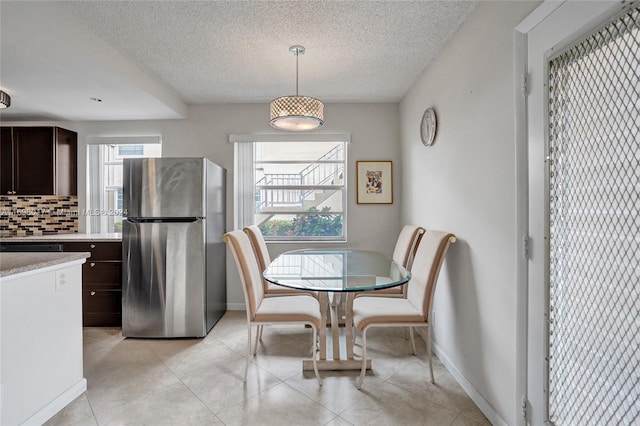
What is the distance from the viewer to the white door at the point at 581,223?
1.03 meters

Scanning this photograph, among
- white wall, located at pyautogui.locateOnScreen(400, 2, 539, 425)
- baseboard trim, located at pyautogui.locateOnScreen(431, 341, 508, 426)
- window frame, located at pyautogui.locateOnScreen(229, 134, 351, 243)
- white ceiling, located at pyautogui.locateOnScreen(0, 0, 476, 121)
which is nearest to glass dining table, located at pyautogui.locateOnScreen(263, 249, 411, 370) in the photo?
white wall, located at pyautogui.locateOnScreen(400, 2, 539, 425)

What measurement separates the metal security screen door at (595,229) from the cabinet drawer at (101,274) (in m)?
3.52

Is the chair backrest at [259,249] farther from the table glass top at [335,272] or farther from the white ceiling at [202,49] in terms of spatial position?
the white ceiling at [202,49]

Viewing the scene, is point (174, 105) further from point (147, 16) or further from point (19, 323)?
point (19, 323)

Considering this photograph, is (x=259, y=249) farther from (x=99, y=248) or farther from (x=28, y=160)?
(x=28, y=160)

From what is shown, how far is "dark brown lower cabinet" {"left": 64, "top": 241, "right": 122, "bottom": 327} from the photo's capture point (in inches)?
123

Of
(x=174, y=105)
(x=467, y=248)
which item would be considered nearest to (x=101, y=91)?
(x=174, y=105)

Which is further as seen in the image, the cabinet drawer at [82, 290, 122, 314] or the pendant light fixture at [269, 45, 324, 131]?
the cabinet drawer at [82, 290, 122, 314]

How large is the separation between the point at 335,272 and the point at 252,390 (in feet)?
3.08

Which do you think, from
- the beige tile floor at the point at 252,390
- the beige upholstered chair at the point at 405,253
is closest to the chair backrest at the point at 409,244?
the beige upholstered chair at the point at 405,253

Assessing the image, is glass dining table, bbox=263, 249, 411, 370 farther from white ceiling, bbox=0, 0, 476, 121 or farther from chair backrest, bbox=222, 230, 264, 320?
white ceiling, bbox=0, 0, 476, 121

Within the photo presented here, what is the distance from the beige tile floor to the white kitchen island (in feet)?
0.48

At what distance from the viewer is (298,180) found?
151 inches

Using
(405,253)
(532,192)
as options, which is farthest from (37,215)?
(532,192)
